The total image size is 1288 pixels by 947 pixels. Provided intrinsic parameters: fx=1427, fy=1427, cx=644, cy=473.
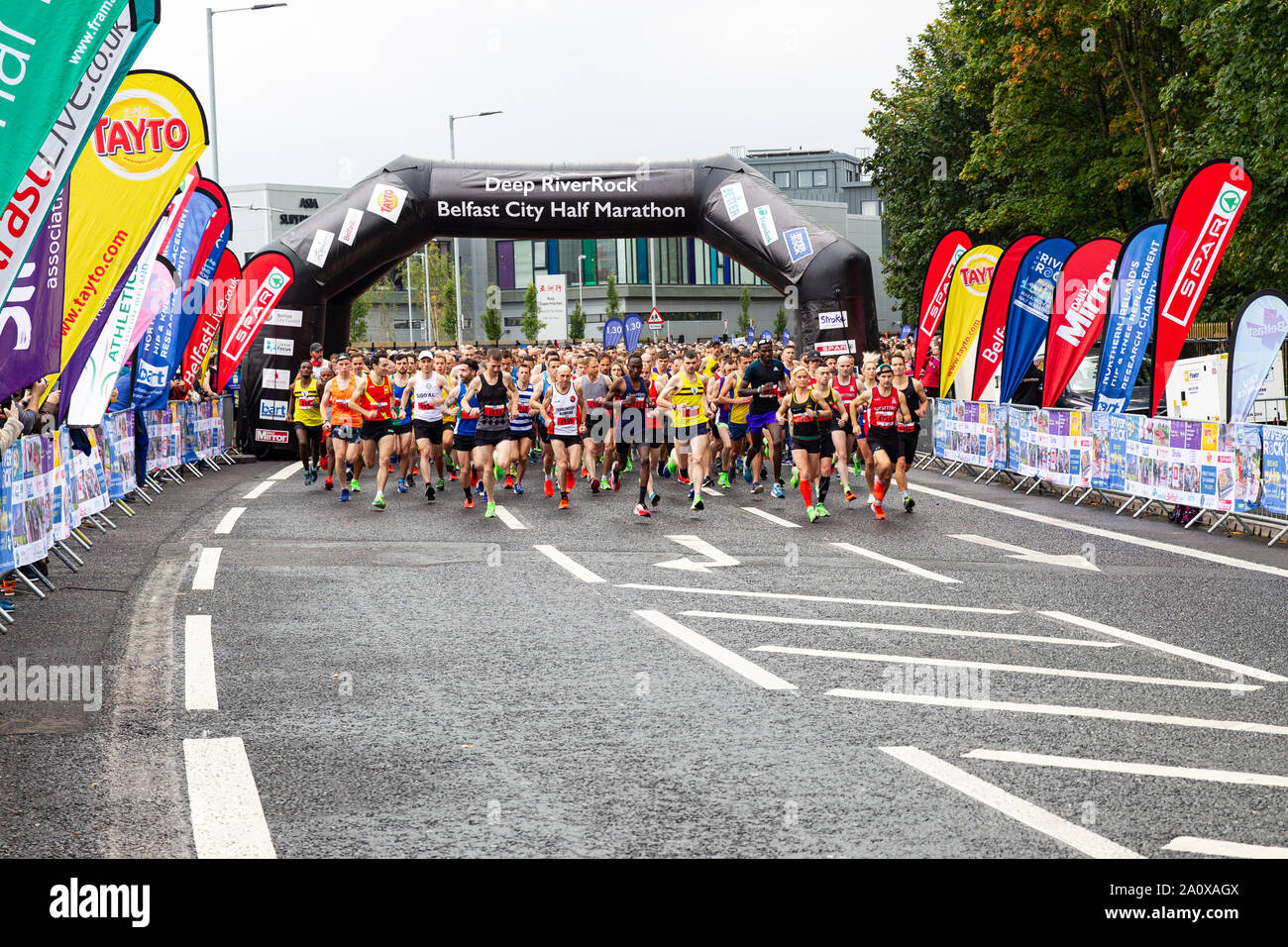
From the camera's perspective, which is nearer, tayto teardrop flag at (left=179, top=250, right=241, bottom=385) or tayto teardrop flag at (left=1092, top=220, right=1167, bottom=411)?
tayto teardrop flag at (left=1092, top=220, right=1167, bottom=411)

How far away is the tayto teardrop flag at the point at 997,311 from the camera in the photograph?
21.5 meters

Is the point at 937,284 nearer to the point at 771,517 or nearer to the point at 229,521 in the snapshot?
the point at 771,517

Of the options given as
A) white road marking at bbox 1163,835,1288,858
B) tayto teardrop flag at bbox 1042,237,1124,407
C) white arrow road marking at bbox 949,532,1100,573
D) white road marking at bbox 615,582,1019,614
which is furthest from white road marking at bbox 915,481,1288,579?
white road marking at bbox 1163,835,1288,858

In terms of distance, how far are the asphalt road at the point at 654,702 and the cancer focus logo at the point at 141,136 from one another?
351 cm

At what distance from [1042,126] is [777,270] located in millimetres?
13477

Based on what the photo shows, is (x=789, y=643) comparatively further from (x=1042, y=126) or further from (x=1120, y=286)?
(x=1042, y=126)

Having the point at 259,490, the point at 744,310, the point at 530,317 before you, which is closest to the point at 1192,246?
the point at 259,490

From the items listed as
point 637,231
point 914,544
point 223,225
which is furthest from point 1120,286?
point 223,225

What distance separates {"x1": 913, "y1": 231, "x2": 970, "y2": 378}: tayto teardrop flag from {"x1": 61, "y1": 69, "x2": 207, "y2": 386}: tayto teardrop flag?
1406cm

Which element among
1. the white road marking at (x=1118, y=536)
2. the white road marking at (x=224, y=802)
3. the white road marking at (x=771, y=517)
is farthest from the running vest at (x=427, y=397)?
the white road marking at (x=224, y=802)

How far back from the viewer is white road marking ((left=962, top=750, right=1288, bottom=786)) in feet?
19.5

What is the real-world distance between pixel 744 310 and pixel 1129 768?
10379 centimetres

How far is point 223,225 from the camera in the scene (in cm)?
2191

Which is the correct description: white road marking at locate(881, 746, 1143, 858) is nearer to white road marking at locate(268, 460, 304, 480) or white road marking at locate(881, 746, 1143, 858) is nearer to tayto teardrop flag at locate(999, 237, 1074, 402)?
tayto teardrop flag at locate(999, 237, 1074, 402)
